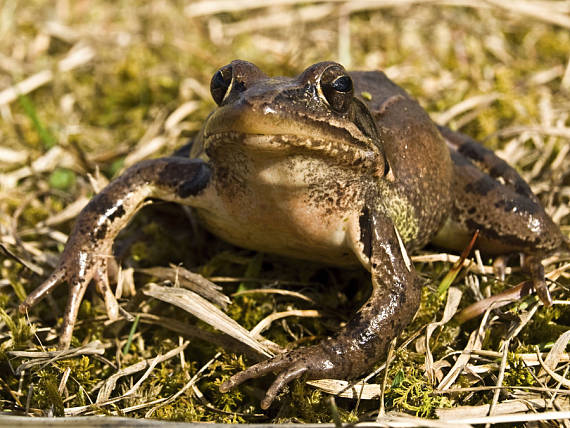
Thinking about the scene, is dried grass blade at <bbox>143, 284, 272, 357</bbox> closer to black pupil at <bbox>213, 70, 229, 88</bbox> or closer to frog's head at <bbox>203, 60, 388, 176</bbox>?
frog's head at <bbox>203, 60, 388, 176</bbox>

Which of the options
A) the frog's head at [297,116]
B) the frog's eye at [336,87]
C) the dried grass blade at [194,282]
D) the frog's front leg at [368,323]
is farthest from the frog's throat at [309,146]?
the dried grass blade at [194,282]

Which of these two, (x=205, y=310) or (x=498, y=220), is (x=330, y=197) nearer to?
(x=205, y=310)

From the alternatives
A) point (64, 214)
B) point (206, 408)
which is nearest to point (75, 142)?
point (64, 214)

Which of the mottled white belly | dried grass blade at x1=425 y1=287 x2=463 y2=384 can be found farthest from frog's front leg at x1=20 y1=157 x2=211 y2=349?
dried grass blade at x1=425 y1=287 x2=463 y2=384

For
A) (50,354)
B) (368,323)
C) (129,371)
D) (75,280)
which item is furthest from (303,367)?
(75,280)

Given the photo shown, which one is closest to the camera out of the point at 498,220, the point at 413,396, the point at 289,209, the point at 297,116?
the point at 297,116

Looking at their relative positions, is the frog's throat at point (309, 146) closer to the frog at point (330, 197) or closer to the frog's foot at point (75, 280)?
the frog at point (330, 197)
